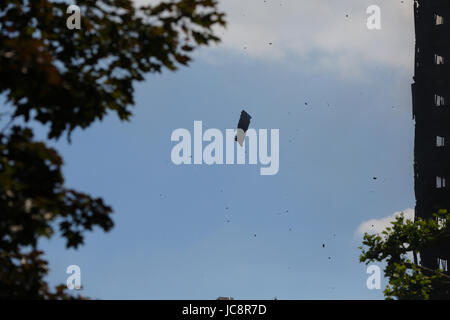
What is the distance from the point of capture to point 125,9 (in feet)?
22.1

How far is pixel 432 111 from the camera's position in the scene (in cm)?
4044

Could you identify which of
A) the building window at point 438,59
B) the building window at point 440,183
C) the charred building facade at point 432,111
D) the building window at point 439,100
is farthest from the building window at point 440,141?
the building window at point 438,59

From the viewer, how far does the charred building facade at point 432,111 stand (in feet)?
128

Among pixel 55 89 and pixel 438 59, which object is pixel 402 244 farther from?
pixel 438 59

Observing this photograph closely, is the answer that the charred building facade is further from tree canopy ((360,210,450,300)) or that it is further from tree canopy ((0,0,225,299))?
tree canopy ((0,0,225,299))

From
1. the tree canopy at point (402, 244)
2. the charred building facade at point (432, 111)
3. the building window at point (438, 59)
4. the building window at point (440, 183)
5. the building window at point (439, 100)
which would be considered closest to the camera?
the tree canopy at point (402, 244)

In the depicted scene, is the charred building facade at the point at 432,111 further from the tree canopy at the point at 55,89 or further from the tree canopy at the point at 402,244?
the tree canopy at the point at 55,89

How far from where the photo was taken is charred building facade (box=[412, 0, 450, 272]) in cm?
3894

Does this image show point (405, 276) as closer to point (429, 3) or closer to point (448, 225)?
point (448, 225)

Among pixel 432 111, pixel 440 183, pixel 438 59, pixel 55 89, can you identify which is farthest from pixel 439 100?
pixel 55 89

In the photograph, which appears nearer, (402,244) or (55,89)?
(55,89)

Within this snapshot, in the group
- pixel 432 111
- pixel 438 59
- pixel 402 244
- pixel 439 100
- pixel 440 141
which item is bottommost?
pixel 402 244

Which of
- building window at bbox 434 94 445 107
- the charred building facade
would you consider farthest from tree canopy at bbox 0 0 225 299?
building window at bbox 434 94 445 107
